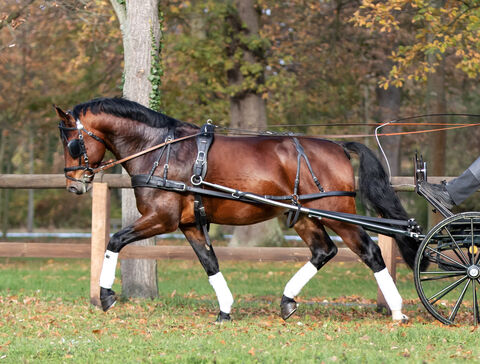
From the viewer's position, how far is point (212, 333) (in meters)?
6.38

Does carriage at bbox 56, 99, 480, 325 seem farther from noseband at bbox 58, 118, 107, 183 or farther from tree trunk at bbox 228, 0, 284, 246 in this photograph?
tree trunk at bbox 228, 0, 284, 246

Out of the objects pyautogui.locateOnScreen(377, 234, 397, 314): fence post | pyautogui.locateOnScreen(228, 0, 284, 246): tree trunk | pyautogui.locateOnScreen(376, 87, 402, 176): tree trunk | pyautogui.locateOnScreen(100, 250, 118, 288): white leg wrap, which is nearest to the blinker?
pyautogui.locateOnScreen(100, 250, 118, 288): white leg wrap

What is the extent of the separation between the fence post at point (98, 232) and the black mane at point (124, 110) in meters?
1.36

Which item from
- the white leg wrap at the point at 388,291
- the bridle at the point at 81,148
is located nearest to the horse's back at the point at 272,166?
the bridle at the point at 81,148

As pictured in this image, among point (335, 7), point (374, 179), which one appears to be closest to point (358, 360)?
point (374, 179)

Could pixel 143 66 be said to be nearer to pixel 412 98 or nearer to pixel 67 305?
pixel 67 305

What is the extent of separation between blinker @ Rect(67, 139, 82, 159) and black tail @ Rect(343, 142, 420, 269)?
2.93m

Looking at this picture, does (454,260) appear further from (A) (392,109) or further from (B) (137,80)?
(A) (392,109)

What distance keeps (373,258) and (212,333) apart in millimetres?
1802

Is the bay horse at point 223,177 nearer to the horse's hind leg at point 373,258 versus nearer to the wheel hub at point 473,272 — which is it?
the horse's hind leg at point 373,258

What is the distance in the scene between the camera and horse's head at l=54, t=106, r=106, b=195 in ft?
23.0

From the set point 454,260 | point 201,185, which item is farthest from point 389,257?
point 201,185

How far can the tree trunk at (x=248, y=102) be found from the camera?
18062mm

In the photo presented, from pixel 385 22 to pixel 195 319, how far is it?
24.7 ft
